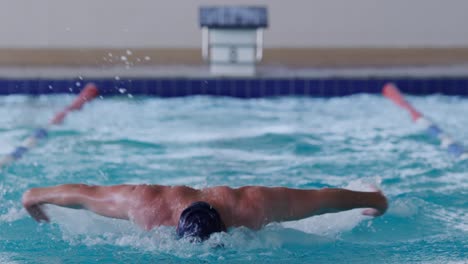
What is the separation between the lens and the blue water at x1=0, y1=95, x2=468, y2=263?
2.45 metres

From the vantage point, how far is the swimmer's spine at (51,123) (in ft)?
13.3

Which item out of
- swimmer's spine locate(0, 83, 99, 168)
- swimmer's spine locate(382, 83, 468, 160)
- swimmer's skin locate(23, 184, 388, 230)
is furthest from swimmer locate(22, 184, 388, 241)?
swimmer's spine locate(382, 83, 468, 160)

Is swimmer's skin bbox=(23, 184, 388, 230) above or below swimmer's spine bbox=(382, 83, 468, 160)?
above

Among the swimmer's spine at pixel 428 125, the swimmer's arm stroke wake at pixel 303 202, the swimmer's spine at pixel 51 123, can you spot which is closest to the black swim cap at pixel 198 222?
the swimmer's arm stroke wake at pixel 303 202

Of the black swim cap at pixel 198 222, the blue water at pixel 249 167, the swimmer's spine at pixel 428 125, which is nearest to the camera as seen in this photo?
the black swim cap at pixel 198 222

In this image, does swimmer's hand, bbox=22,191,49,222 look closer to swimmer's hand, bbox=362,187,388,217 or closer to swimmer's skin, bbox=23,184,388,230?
swimmer's skin, bbox=23,184,388,230

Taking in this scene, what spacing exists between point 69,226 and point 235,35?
3559mm

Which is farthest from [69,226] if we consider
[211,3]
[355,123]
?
[211,3]

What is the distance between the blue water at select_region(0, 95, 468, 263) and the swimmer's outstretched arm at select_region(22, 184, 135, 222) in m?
0.10

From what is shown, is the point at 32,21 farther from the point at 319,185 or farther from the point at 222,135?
the point at 319,185

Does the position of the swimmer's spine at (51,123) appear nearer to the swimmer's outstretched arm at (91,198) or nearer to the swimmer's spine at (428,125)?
the swimmer's outstretched arm at (91,198)

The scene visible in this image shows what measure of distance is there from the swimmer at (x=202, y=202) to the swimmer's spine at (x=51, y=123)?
62.1 inches

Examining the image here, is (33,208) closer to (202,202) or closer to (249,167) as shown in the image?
(202,202)

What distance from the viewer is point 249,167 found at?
3.91 meters
